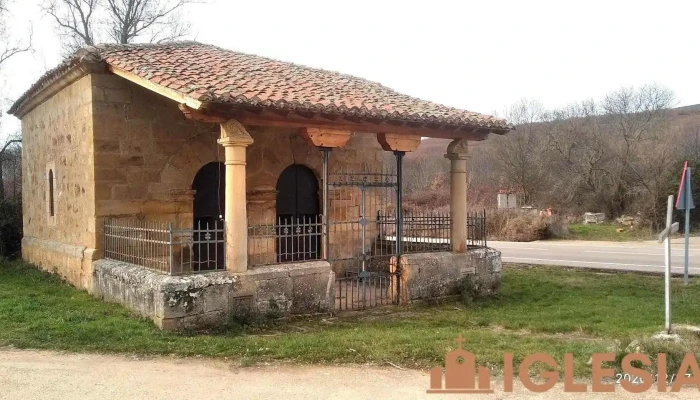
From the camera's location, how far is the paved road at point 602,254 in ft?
46.4

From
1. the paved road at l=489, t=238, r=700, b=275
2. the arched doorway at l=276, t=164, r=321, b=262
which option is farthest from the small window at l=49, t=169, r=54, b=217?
the paved road at l=489, t=238, r=700, b=275

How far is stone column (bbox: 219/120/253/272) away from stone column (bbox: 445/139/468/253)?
13.1ft

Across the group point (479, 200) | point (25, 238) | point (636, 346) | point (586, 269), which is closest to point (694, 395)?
point (636, 346)

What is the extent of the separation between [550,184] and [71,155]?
30977 millimetres

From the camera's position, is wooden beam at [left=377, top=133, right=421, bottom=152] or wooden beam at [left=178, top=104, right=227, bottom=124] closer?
wooden beam at [left=178, top=104, right=227, bottom=124]

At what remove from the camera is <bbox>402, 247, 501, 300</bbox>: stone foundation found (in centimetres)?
938

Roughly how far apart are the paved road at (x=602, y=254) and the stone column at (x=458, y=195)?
523 centimetres

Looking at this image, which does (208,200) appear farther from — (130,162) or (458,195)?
(458,195)

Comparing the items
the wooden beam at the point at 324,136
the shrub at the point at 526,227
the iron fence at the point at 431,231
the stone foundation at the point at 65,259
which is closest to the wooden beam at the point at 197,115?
the wooden beam at the point at 324,136

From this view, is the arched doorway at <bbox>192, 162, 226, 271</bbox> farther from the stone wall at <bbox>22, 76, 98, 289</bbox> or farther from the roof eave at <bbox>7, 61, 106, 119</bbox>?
the roof eave at <bbox>7, 61, 106, 119</bbox>

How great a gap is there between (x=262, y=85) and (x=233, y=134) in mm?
1199

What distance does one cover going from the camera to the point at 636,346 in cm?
541

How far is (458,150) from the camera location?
1012cm

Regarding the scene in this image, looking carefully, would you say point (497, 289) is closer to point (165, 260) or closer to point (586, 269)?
point (586, 269)
